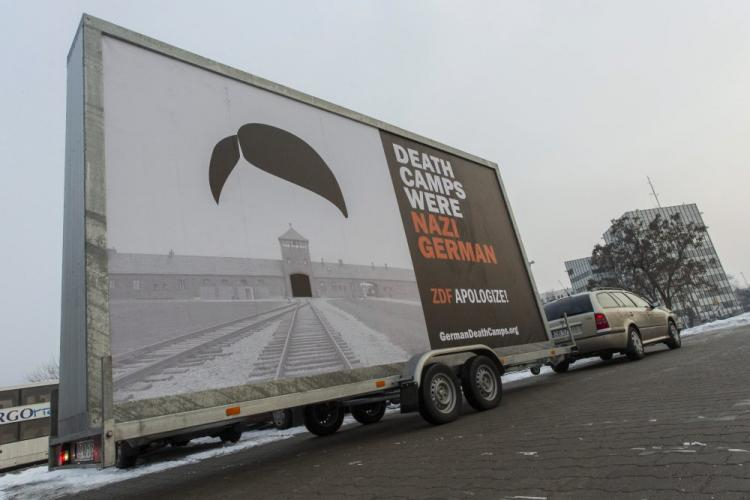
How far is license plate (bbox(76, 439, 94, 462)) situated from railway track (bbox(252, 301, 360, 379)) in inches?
51.3

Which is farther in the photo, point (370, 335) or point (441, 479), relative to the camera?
point (370, 335)

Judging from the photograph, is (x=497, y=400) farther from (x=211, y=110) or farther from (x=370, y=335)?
(x=211, y=110)

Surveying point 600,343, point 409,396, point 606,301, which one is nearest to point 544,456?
point 409,396

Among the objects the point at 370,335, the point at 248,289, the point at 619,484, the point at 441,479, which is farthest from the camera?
the point at 370,335

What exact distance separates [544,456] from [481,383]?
3.15 m

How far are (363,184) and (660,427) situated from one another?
421 cm

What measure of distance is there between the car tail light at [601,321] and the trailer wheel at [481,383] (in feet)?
→ 12.9

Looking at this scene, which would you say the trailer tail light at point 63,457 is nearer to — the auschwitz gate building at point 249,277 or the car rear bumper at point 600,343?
the auschwitz gate building at point 249,277

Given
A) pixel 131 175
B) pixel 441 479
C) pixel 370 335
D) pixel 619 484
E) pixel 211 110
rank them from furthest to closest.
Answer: pixel 370 335, pixel 211 110, pixel 131 175, pixel 441 479, pixel 619 484

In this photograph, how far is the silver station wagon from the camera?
31.8 ft

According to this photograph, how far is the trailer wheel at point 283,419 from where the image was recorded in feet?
17.3

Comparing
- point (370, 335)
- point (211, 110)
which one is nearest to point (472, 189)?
point (370, 335)

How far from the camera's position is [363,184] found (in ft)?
20.7

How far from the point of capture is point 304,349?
15.4ft
